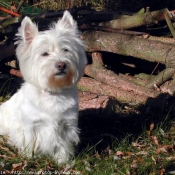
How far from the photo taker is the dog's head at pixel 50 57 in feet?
13.5

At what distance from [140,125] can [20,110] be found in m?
1.83

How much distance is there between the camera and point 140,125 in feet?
18.4

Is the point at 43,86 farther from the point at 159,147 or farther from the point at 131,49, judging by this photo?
the point at 131,49

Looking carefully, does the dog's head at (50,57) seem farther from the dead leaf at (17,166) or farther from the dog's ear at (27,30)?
the dead leaf at (17,166)

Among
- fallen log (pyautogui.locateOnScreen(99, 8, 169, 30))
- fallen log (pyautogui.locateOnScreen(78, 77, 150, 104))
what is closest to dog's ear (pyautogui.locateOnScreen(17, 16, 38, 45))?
fallen log (pyautogui.locateOnScreen(78, 77, 150, 104))

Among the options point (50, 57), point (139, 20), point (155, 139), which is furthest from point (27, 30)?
point (139, 20)

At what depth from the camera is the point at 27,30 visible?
4297mm

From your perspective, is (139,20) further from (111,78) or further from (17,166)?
(17,166)

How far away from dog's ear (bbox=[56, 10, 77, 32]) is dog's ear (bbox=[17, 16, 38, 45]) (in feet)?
0.98

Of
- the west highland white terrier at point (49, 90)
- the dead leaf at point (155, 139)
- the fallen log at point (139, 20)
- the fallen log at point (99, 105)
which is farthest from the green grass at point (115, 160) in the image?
the fallen log at point (139, 20)

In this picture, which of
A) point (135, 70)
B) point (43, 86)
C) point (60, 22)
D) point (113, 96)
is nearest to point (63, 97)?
point (43, 86)

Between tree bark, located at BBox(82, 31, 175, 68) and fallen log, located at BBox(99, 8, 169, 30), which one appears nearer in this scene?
tree bark, located at BBox(82, 31, 175, 68)

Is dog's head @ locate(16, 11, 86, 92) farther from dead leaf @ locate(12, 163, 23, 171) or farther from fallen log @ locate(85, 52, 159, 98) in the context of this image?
fallen log @ locate(85, 52, 159, 98)

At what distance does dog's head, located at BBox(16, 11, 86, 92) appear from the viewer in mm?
4109
